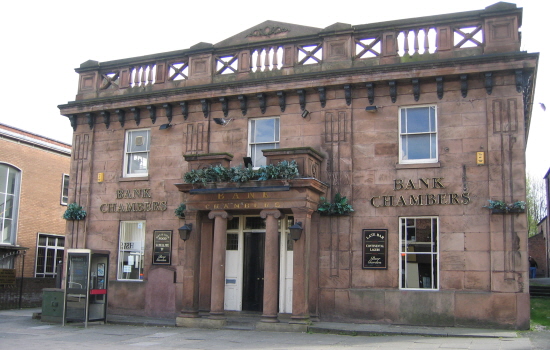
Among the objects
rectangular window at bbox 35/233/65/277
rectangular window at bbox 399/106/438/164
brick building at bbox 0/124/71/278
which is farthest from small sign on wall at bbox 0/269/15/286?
rectangular window at bbox 399/106/438/164

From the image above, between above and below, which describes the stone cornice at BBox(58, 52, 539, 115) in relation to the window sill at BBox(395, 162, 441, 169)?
above

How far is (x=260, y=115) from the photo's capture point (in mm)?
18453

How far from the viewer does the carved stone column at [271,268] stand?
51.9ft

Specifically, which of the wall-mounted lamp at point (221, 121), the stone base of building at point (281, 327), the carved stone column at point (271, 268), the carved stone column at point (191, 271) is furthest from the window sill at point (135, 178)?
the stone base of building at point (281, 327)

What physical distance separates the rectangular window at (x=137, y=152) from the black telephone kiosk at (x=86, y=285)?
11.7ft

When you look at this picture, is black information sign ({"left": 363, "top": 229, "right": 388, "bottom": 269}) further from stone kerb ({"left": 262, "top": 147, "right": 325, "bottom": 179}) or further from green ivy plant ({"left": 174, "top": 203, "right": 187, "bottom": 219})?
green ivy plant ({"left": 174, "top": 203, "right": 187, "bottom": 219})

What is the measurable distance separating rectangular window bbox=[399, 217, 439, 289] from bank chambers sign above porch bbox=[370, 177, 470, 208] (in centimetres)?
A: 49

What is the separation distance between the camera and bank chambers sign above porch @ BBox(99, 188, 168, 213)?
63.4 ft

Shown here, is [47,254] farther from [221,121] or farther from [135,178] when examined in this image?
[221,121]

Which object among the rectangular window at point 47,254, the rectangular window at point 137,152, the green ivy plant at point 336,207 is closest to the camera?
the green ivy plant at point 336,207

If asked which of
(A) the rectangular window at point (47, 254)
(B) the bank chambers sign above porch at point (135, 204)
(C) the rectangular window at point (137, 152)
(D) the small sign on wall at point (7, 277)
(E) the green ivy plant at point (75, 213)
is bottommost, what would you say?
(D) the small sign on wall at point (7, 277)

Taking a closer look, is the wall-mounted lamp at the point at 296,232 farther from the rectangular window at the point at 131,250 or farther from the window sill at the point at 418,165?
the rectangular window at the point at 131,250

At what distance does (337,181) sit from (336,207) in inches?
32.9

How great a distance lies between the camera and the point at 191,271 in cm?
1720
